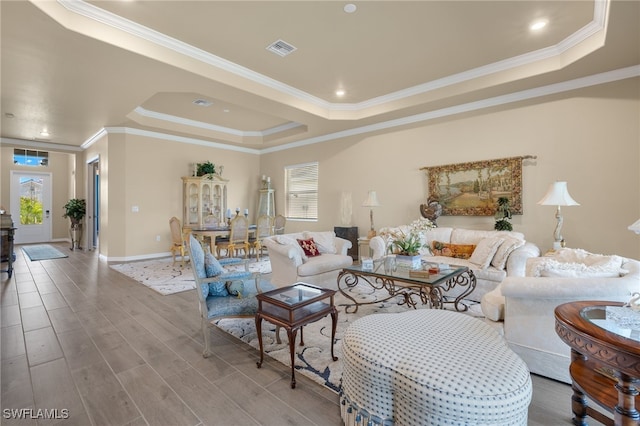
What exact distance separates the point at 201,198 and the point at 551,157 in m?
7.07

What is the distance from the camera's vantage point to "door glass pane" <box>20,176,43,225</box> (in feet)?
31.0

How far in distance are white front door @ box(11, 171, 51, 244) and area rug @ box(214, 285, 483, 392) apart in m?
10.4

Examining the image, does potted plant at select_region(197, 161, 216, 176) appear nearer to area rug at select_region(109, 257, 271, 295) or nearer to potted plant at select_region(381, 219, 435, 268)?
area rug at select_region(109, 257, 271, 295)

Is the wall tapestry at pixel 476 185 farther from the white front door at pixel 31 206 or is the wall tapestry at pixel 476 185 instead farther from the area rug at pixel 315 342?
the white front door at pixel 31 206

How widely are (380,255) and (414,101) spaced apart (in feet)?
8.57

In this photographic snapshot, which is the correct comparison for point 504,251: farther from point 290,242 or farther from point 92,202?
point 92,202

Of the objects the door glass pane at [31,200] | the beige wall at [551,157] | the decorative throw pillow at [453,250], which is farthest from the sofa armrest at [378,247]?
the door glass pane at [31,200]

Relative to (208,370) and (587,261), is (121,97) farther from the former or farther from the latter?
(587,261)

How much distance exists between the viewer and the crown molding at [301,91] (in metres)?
2.98

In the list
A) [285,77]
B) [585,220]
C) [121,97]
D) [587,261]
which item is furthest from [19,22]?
[585,220]

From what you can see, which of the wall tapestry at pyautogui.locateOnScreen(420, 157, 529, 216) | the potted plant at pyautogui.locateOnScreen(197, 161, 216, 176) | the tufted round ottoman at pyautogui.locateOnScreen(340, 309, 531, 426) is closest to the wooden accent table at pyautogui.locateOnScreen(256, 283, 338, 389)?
the tufted round ottoman at pyautogui.locateOnScreen(340, 309, 531, 426)

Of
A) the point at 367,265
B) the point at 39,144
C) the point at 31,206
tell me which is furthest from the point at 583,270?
the point at 31,206

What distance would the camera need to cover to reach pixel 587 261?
2.54 metres

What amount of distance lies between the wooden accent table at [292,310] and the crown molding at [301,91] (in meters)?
3.18
